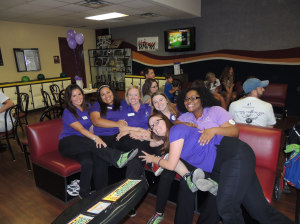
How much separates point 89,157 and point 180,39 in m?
5.71

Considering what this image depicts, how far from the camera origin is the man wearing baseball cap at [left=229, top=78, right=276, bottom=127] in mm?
2502

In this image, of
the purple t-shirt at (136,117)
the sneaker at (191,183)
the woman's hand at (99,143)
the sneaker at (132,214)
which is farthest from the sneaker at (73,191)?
the sneaker at (191,183)

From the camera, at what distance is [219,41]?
6605 mm

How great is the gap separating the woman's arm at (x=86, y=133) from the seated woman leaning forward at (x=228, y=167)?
95 cm

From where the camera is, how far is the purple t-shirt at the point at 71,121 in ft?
8.54

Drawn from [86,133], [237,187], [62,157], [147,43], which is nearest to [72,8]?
[147,43]

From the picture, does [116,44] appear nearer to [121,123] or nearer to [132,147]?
[121,123]

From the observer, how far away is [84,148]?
8.20 feet

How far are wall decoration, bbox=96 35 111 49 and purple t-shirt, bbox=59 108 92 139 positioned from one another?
22.7 feet

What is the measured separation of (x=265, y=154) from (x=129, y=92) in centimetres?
168

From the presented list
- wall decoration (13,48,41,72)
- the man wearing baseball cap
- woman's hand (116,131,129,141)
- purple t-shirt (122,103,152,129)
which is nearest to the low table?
woman's hand (116,131,129,141)

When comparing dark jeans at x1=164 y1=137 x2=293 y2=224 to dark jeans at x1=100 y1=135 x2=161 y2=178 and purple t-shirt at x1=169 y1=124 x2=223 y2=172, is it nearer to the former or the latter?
purple t-shirt at x1=169 y1=124 x2=223 y2=172

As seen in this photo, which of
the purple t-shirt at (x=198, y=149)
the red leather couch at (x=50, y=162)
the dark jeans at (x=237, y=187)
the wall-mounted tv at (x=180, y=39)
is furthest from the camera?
the wall-mounted tv at (x=180, y=39)

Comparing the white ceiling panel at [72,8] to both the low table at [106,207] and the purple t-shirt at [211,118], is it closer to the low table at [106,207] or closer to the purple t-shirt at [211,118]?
the purple t-shirt at [211,118]
